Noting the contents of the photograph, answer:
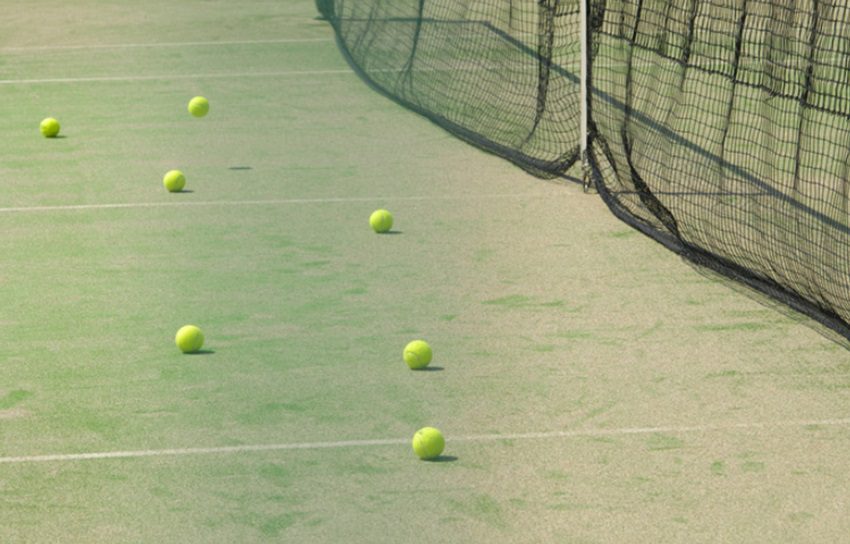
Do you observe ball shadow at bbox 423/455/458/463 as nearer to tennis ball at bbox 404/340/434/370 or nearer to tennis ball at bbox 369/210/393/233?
tennis ball at bbox 404/340/434/370

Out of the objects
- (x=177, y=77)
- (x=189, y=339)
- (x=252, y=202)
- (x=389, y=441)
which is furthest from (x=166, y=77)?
(x=389, y=441)

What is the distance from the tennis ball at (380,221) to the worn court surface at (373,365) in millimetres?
97

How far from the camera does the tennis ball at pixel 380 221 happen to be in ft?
28.0

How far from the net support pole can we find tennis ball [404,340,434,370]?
3517mm

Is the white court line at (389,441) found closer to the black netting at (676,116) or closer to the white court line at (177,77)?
the black netting at (676,116)

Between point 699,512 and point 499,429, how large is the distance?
3.25 ft

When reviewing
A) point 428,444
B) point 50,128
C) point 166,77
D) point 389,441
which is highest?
point 428,444

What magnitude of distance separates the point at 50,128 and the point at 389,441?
675 centimetres

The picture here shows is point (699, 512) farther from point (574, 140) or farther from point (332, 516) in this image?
point (574, 140)

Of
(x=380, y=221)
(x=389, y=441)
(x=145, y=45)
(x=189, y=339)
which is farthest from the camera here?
(x=145, y=45)

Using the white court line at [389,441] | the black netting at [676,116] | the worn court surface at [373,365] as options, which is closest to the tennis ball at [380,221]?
the worn court surface at [373,365]

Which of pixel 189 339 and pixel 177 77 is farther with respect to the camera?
pixel 177 77

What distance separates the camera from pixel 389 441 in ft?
18.0

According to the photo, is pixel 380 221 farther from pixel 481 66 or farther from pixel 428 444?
pixel 481 66
